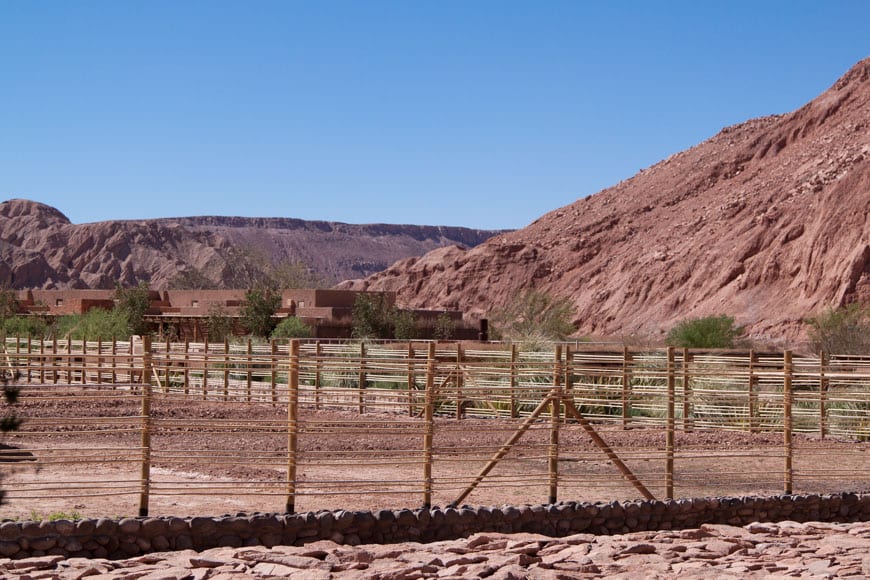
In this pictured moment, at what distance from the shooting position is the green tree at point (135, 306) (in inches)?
1736

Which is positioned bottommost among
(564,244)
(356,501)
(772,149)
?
(356,501)

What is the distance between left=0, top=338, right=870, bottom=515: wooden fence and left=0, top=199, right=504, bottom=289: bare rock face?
75.1 metres

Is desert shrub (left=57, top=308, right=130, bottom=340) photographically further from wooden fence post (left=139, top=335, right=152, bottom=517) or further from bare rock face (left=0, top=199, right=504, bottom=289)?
bare rock face (left=0, top=199, right=504, bottom=289)

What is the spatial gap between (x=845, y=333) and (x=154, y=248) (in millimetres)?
95341

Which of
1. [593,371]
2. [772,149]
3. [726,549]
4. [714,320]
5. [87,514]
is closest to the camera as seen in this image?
[726,549]

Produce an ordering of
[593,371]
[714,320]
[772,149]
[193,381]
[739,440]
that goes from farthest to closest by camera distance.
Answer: [772,149] → [714,320] → [193,381] → [739,440] → [593,371]

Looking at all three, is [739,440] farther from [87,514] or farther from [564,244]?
[564,244]

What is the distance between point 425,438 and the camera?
9.34 m

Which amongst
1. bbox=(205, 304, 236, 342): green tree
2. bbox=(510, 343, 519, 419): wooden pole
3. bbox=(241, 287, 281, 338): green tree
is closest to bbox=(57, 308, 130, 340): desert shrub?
bbox=(205, 304, 236, 342): green tree

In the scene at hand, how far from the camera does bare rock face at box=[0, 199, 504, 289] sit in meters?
110

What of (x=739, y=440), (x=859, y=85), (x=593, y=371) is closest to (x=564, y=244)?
(x=859, y=85)

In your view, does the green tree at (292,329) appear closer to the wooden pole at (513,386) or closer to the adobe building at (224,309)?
the adobe building at (224,309)

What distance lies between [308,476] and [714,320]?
36739 mm

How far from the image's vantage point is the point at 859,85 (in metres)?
68.5
